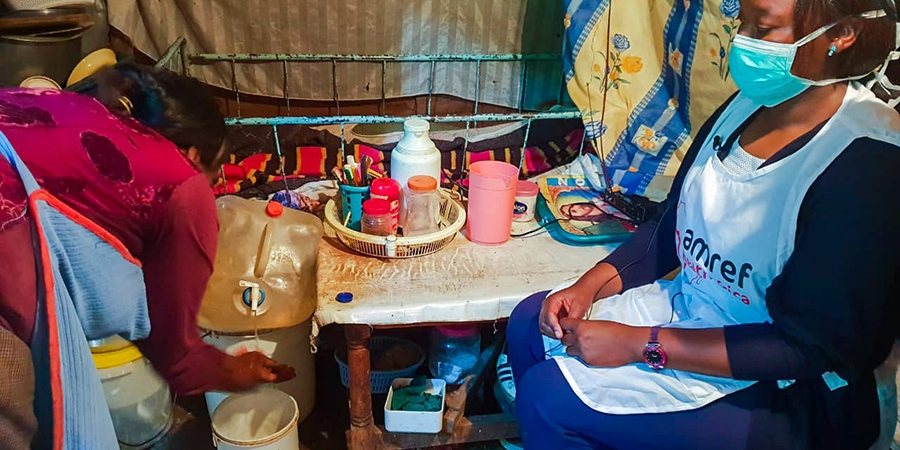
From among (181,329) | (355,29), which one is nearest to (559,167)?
(355,29)

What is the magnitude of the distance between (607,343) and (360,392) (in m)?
0.67

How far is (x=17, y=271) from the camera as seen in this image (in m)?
0.99

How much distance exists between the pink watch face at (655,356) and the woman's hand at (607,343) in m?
0.01

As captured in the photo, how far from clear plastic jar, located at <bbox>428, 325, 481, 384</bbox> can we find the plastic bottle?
42cm

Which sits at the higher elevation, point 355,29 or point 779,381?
point 355,29

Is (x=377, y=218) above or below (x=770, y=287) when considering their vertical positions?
below

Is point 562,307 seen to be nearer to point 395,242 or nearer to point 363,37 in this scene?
point 395,242

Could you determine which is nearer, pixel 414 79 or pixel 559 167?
pixel 559 167

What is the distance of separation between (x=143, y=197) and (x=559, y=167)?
141cm

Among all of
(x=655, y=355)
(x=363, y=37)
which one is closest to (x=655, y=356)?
(x=655, y=355)

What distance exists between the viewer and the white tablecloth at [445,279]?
1.58 metres

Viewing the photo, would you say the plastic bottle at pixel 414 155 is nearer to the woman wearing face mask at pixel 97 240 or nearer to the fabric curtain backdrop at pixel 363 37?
the woman wearing face mask at pixel 97 240

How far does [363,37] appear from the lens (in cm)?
255

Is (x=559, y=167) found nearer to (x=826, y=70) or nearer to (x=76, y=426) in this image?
(x=826, y=70)
